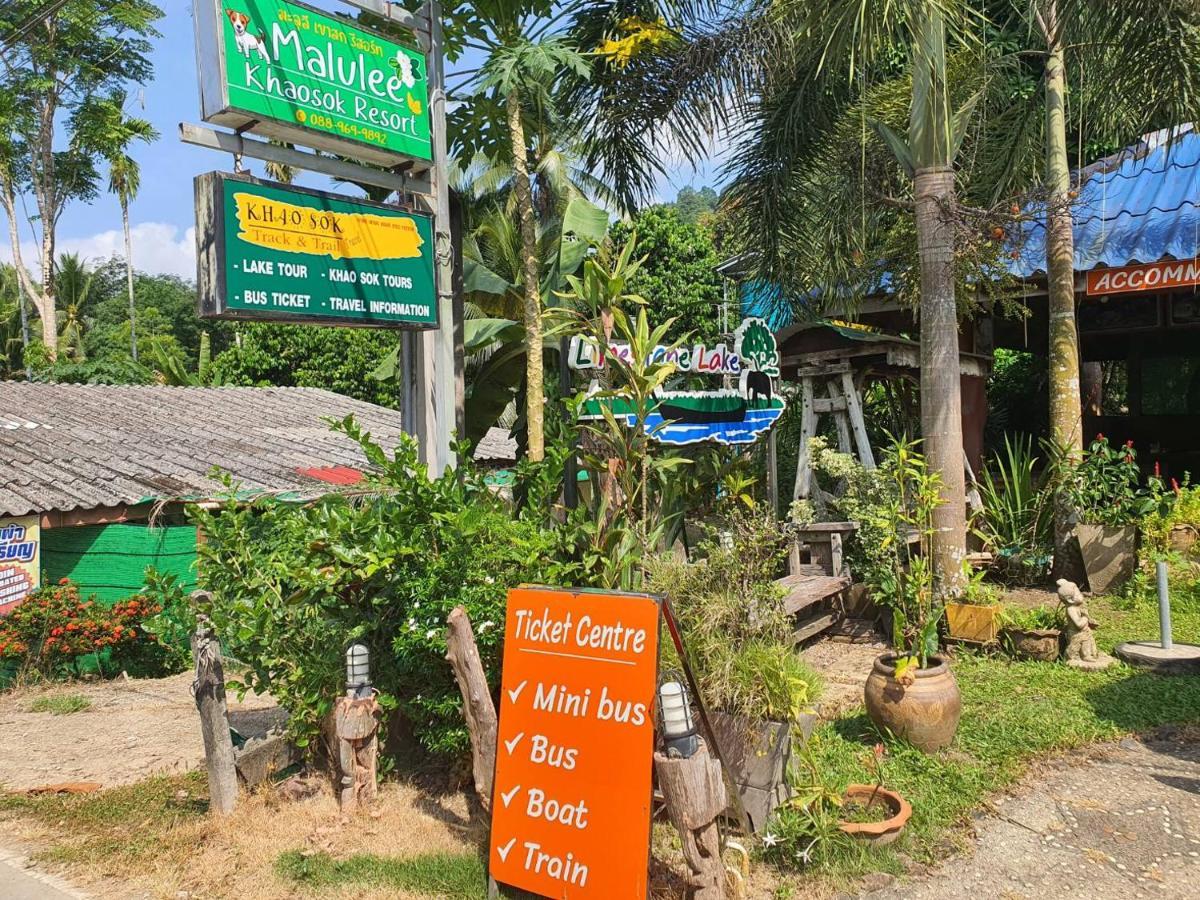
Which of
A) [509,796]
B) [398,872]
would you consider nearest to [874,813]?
[509,796]

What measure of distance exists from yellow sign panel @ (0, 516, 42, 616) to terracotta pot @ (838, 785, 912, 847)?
388 inches

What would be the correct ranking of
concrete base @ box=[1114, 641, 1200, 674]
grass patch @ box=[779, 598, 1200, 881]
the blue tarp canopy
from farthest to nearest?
the blue tarp canopy < concrete base @ box=[1114, 641, 1200, 674] < grass patch @ box=[779, 598, 1200, 881]

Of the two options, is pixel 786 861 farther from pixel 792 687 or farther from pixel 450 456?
pixel 450 456

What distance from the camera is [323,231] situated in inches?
231

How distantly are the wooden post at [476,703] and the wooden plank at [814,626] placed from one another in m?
3.59

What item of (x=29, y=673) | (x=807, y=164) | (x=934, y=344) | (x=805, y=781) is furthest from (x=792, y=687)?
(x=29, y=673)

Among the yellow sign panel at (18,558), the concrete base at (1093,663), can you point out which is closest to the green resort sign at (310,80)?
the concrete base at (1093,663)

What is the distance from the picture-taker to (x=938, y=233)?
7.87 m

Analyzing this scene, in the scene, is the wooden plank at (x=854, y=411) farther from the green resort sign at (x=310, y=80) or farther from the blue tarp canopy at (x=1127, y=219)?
the green resort sign at (x=310, y=80)

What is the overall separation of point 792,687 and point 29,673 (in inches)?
368

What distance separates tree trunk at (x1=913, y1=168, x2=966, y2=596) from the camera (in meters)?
7.83

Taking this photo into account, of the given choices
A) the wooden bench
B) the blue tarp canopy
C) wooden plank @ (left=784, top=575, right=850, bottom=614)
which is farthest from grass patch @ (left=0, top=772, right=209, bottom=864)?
the blue tarp canopy

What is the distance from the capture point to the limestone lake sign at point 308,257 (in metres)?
5.29

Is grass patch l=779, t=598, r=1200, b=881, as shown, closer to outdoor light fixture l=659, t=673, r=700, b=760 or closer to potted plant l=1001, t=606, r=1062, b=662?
potted plant l=1001, t=606, r=1062, b=662
